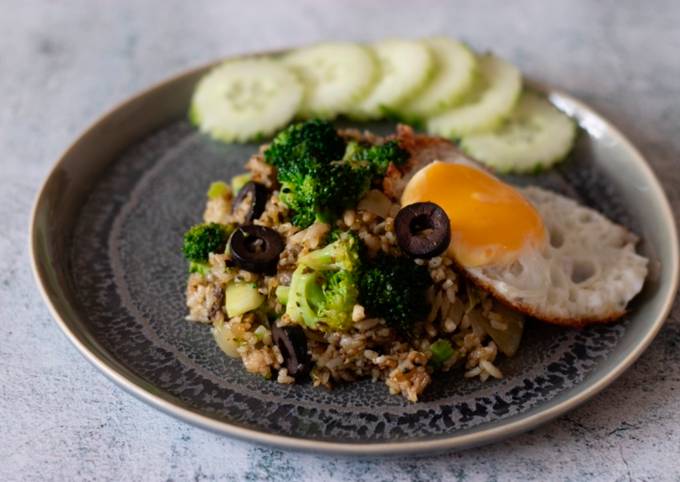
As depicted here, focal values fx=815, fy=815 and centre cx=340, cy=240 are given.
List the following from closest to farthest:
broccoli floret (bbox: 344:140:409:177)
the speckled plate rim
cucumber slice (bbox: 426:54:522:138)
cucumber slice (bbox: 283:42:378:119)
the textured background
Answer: the speckled plate rim → the textured background → broccoli floret (bbox: 344:140:409:177) → cucumber slice (bbox: 426:54:522:138) → cucumber slice (bbox: 283:42:378:119)

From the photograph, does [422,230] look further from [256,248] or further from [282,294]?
[256,248]

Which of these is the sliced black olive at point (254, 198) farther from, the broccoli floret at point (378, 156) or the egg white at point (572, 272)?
the egg white at point (572, 272)

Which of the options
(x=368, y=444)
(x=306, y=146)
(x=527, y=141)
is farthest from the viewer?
(x=527, y=141)

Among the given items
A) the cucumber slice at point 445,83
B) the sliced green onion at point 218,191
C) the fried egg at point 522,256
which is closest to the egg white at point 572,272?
the fried egg at point 522,256

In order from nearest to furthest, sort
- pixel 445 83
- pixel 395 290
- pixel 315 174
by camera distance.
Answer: pixel 395 290 < pixel 315 174 < pixel 445 83

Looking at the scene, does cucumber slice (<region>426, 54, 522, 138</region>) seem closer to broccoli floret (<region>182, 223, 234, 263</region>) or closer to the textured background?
the textured background

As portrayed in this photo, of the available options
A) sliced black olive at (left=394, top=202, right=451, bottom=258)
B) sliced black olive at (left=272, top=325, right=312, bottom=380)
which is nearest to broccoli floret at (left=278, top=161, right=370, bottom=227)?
sliced black olive at (left=394, top=202, right=451, bottom=258)

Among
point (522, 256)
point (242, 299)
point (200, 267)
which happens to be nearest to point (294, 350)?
point (242, 299)
